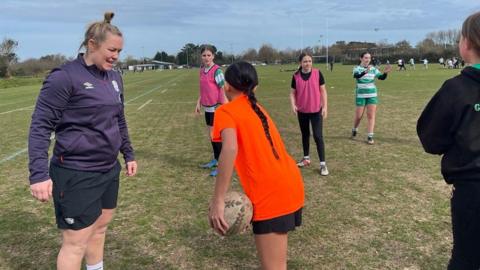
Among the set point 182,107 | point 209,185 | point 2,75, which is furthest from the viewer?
point 2,75

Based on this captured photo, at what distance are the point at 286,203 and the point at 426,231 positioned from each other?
266 centimetres

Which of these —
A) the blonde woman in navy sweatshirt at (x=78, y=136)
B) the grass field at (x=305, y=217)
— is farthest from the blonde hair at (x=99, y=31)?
the grass field at (x=305, y=217)

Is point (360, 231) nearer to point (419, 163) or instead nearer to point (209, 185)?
point (209, 185)

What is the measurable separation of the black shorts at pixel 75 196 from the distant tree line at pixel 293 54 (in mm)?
31589

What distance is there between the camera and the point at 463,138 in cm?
228

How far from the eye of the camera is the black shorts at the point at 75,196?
8.86ft

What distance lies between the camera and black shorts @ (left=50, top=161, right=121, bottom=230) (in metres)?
2.70

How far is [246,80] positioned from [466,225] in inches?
62.2

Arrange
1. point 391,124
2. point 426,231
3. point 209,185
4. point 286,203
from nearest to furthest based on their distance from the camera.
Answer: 1. point 286,203
2. point 426,231
3. point 209,185
4. point 391,124

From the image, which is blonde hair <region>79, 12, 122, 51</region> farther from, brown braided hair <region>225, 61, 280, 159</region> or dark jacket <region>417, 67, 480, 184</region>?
dark jacket <region>417, 67, 480, 184</region>

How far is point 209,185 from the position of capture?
21.3 feet

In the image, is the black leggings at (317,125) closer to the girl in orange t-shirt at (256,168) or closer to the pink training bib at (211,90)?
the pink training bib at (211,90)

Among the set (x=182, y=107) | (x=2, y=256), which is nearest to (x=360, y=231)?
(x=2, y=256)

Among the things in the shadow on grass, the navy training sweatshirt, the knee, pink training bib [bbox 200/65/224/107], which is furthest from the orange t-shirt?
the shadow on grass
